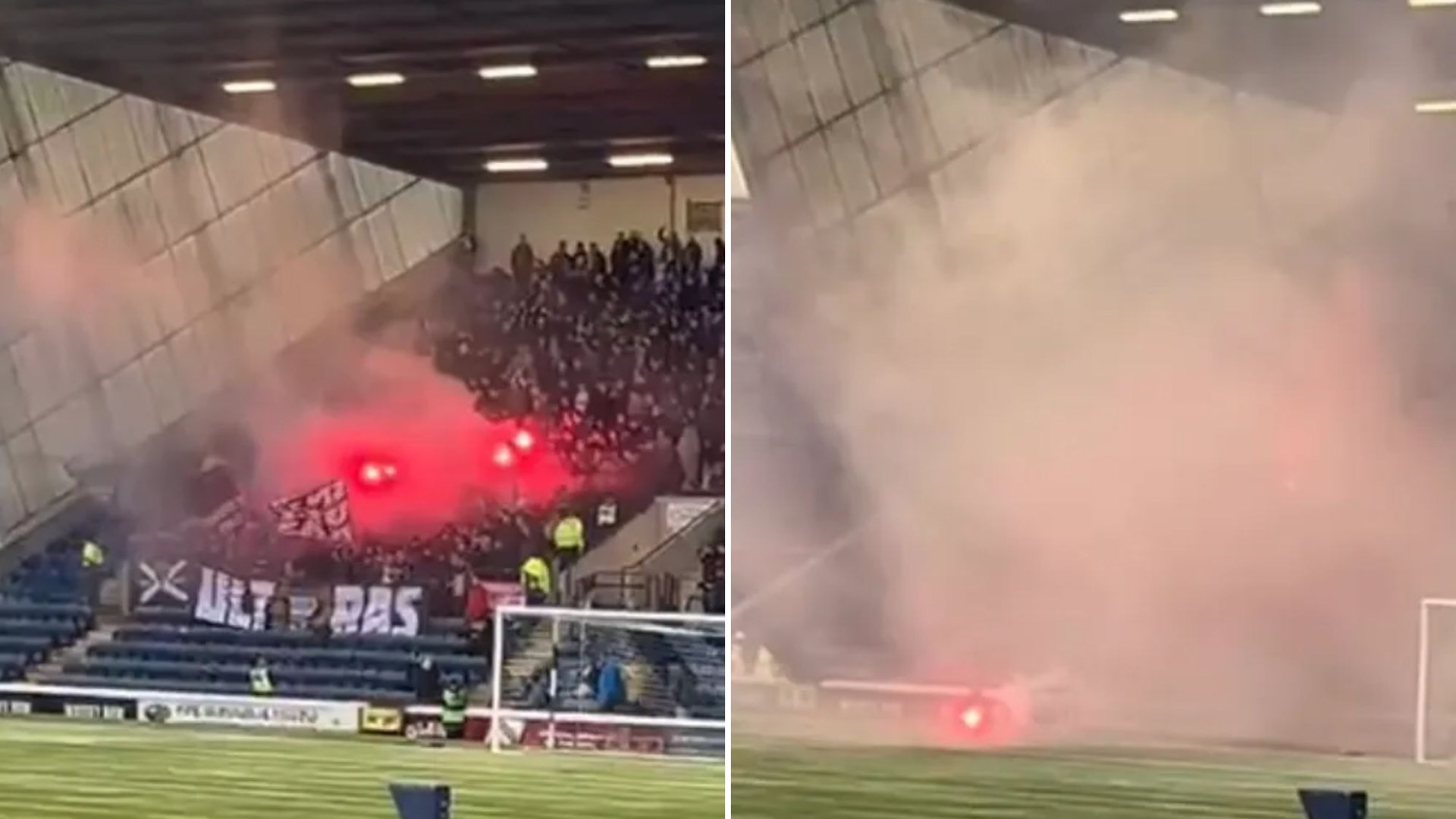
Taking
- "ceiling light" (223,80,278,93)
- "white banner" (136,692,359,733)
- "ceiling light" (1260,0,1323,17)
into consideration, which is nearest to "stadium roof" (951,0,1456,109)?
"ceiling light" (1260,0,1323,17)

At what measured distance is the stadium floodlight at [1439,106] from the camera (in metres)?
4.73

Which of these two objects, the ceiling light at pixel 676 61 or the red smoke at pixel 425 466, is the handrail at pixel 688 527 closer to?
the red smoke at pixel 425 466

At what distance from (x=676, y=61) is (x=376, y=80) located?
2.59ft

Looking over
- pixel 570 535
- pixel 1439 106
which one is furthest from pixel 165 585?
pixel 1439 106

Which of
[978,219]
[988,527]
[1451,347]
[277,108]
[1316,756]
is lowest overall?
[1316,756]

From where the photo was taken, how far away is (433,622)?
18.3 feet

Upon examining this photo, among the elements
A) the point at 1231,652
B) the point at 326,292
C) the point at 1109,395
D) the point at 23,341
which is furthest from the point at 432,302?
the point at 1231,652

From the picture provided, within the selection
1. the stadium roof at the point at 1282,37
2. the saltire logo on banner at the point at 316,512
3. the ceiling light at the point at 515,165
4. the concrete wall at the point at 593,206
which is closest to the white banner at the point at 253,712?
the saltire logo on banner at the point at 316,512

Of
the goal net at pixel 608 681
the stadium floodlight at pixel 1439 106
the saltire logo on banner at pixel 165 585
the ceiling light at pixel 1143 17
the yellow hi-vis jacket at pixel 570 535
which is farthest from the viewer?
the saltire logo on banner at pixel 165 585

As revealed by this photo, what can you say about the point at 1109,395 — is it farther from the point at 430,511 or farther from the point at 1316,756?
the point at 430,511

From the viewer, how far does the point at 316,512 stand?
569cm

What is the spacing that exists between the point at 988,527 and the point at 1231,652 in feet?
1.95

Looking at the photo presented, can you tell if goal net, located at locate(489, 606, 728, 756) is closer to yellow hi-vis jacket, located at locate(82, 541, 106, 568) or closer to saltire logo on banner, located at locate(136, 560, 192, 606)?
saltire logo on banner, located at locate(136, 560, 192, 606)

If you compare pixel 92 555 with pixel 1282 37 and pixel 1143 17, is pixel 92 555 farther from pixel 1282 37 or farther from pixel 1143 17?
pixel 1282 37
